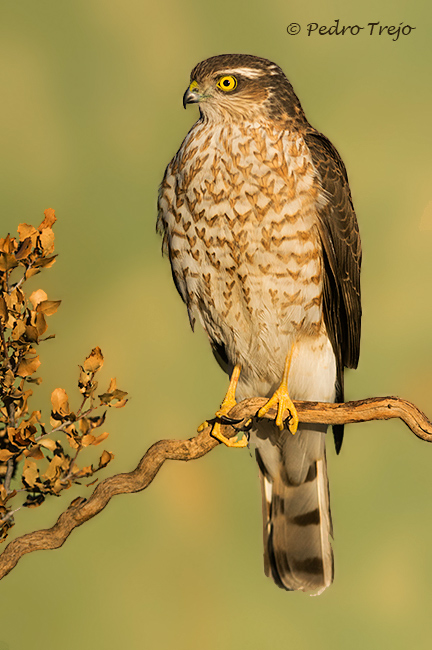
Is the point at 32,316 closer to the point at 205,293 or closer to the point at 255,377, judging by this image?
the point at 205,293

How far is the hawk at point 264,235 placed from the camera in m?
2.57

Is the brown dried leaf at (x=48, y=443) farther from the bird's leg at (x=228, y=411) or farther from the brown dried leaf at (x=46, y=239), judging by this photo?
the bird's leg at (x=228, y=411)

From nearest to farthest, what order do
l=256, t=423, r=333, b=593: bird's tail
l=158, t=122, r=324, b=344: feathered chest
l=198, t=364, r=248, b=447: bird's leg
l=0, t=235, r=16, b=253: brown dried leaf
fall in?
l=0, t=235, r=16, b=253: brown dried leaf, l=158, t=122, r=324, b=344: feathered chest, l=198, t=364, r=248, b=447: bird's leg, l=256, t=423, r=333, b=593: bird's tail

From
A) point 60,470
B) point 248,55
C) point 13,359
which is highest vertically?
point 248,55

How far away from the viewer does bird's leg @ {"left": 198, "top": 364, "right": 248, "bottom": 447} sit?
8.86ft

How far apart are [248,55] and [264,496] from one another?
1903mm

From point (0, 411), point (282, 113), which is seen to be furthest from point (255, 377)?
point (0, 411)

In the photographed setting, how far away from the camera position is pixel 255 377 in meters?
3.09

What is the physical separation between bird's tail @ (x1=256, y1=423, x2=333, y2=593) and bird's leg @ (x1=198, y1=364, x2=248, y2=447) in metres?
0.38

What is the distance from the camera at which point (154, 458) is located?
2.41 m

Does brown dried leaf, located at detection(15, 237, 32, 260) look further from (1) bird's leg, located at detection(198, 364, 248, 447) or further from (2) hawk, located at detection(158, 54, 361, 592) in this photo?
(1) bird's leg, located at detection(198, 364, 248, 447)

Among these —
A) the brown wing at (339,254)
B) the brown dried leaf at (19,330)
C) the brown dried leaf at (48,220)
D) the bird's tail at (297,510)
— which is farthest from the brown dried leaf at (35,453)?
the bird's tail at (297,510)

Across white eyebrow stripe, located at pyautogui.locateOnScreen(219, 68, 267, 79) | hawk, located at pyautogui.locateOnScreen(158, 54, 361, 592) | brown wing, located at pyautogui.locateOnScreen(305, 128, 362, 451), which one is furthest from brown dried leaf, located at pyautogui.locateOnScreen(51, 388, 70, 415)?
white eyebrow stripe, located at pyautogui.locateOnScreen(219, 68, 267, 79)

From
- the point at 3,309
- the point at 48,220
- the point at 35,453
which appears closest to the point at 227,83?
the point at 48,220
